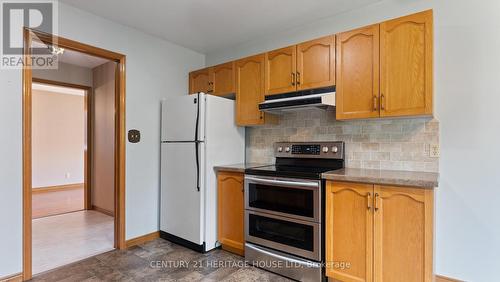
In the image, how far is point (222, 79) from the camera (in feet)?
10.5

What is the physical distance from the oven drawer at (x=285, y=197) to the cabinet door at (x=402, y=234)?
46cm

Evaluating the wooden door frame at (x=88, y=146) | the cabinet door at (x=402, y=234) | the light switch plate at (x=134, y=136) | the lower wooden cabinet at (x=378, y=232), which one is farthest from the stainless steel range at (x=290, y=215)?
the wooden door frame at (x=88, y=146)

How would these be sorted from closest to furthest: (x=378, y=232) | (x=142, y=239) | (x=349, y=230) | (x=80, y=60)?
(x=378, y=232) < (x=349, y=230) < (x=142, y=239) < (x=80, y=60)

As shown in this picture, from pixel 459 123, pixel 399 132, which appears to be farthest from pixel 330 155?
pixel 459 123

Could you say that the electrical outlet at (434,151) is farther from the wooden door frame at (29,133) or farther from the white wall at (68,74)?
the white wall at (68,74)

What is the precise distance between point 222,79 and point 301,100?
1.23m

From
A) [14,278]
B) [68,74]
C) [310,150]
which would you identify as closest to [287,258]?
[310,150]

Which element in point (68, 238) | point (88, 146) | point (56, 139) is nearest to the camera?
point (68, 238)

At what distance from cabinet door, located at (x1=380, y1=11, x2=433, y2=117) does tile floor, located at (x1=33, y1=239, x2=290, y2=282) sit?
174 centimetres

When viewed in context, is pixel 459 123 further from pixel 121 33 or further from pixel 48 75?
pixel 48 75

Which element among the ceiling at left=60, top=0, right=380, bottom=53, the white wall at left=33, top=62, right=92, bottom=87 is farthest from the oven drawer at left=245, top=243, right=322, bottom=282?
the white wall at left=33, top=62, right=92, bottom=87

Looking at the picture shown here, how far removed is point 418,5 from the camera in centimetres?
220

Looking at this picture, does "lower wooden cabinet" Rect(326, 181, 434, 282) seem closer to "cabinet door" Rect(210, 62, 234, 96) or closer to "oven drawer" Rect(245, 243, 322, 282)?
"oven drawer" Rect(245, 243, 322, 282)

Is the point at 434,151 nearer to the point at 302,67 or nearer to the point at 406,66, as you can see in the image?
the point at 406,66
